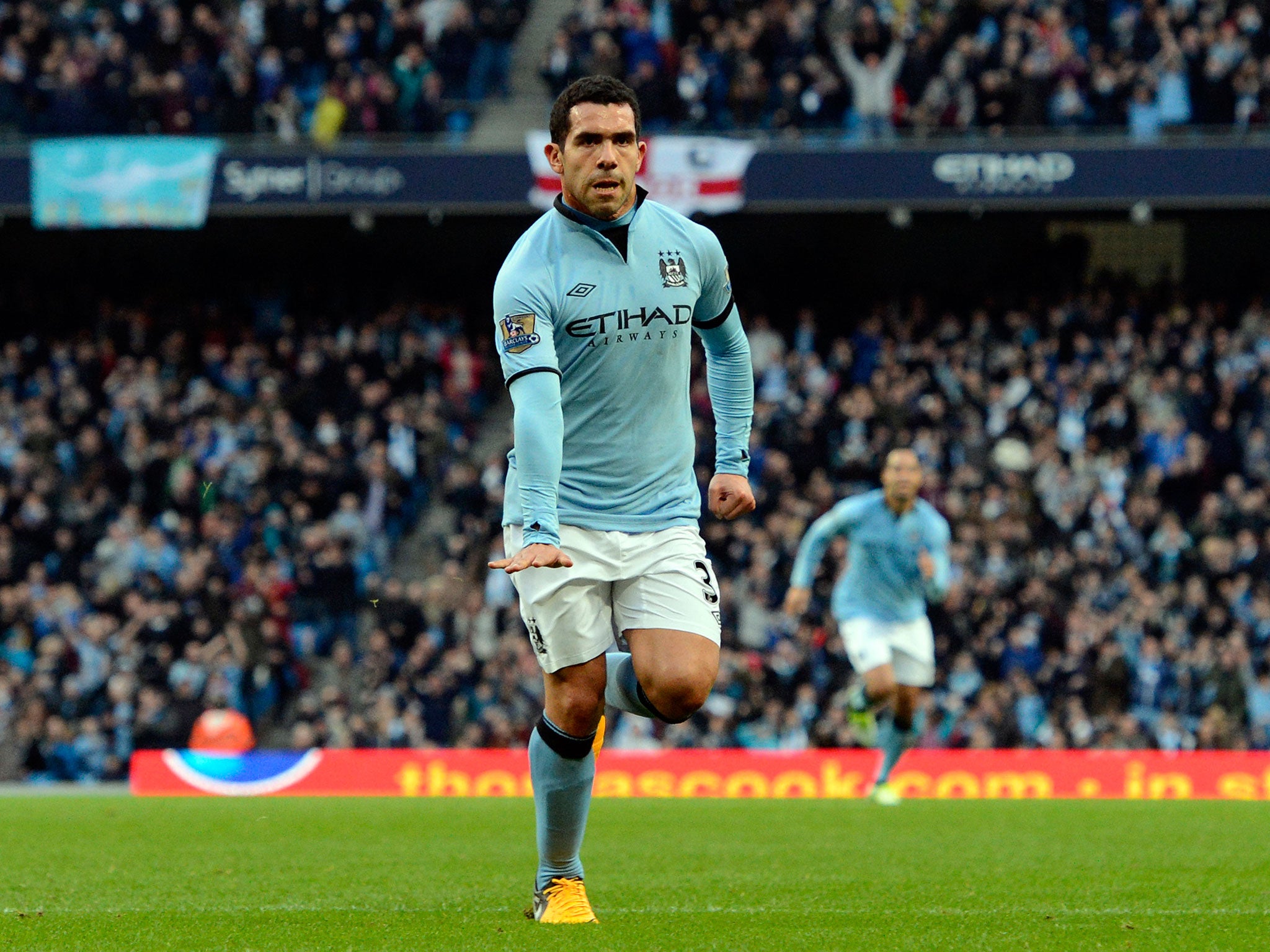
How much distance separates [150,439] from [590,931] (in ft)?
56.2

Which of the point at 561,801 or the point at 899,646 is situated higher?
the point at 561,801

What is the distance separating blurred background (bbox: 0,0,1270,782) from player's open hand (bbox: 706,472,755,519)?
12.2m

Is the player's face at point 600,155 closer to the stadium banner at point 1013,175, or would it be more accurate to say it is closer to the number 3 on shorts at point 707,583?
the number 3 on shorts at point 707,583

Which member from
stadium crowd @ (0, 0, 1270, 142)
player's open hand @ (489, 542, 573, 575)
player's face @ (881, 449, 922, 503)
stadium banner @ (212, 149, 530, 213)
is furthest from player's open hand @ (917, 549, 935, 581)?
stadium banner @ (212, 149, 530, 213)

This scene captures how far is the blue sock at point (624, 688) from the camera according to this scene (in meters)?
6.18

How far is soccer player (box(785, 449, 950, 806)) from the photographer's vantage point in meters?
13.2

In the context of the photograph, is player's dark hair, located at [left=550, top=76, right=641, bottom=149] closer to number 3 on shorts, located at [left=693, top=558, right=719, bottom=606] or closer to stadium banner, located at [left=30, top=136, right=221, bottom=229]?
number 3 on shorts, located at [left=693, top=558, right=719, bottom=606]

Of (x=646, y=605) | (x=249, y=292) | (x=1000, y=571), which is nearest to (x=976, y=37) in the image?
(x=1000, y=571)

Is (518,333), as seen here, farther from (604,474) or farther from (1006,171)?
(1006,171)

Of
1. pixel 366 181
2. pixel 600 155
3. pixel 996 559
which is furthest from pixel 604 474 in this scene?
pixel 366 181

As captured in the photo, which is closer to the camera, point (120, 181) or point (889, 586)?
point (889, 586)

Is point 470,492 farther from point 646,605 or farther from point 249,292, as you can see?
point 646,605

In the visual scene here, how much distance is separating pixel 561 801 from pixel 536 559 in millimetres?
1040

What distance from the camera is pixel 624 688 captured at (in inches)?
244
